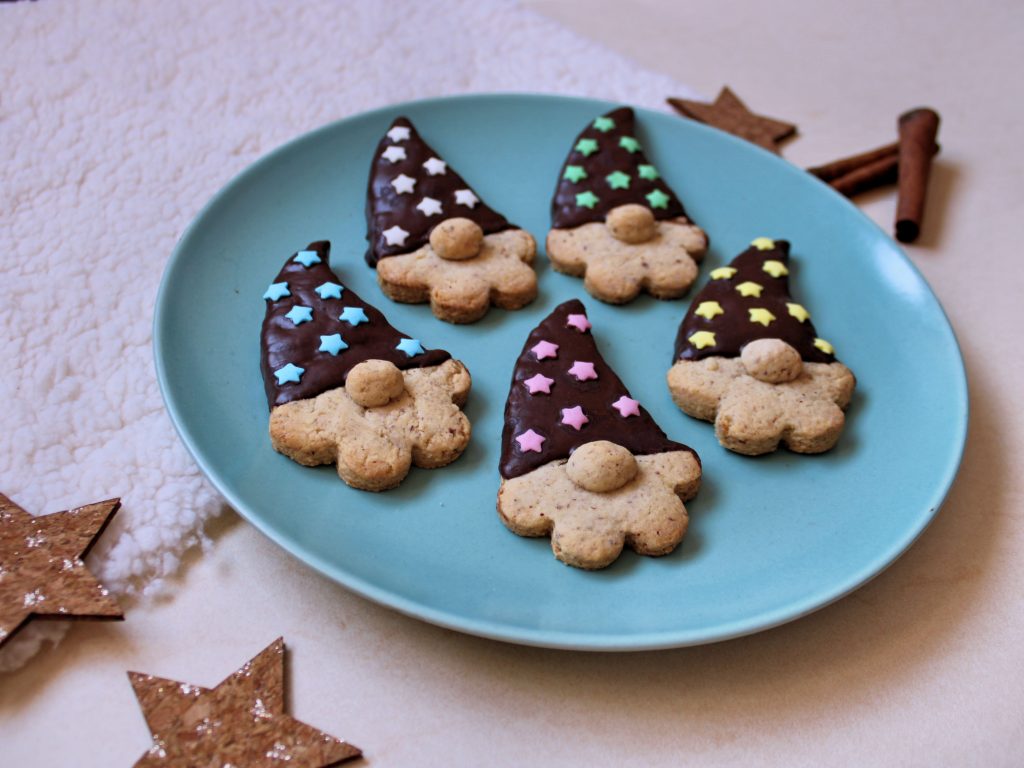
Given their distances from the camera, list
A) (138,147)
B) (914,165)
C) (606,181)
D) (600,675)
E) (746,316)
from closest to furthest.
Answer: (600,675) → (746,316) → (606,181) → (138,147) → (914,165)

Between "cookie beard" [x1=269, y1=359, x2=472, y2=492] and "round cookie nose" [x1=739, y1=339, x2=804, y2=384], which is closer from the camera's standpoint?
"cookie beard" [x1=269, y1=359, x2=472, y2=492]

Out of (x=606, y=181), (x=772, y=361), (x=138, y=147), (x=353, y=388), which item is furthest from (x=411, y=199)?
(x=772, y=361)

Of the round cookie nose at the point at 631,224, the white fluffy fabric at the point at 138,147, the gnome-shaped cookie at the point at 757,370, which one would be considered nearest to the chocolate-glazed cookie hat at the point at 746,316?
the gnome-shaped cookie at the point at 757,370

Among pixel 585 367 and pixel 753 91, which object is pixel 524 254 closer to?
pixel 585 367

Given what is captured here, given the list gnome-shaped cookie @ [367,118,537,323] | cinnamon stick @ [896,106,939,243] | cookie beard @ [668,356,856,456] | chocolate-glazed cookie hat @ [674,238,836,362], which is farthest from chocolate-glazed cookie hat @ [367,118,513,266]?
cinnamon stick @ [896,106,939,243]

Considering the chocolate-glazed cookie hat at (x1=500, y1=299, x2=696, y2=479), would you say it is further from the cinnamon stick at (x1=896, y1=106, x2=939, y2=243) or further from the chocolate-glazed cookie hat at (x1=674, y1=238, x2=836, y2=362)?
the cinnamon stick at (x1=896, y1=106, x2=939, y2=243)

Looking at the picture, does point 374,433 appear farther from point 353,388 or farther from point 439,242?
point 439,242
